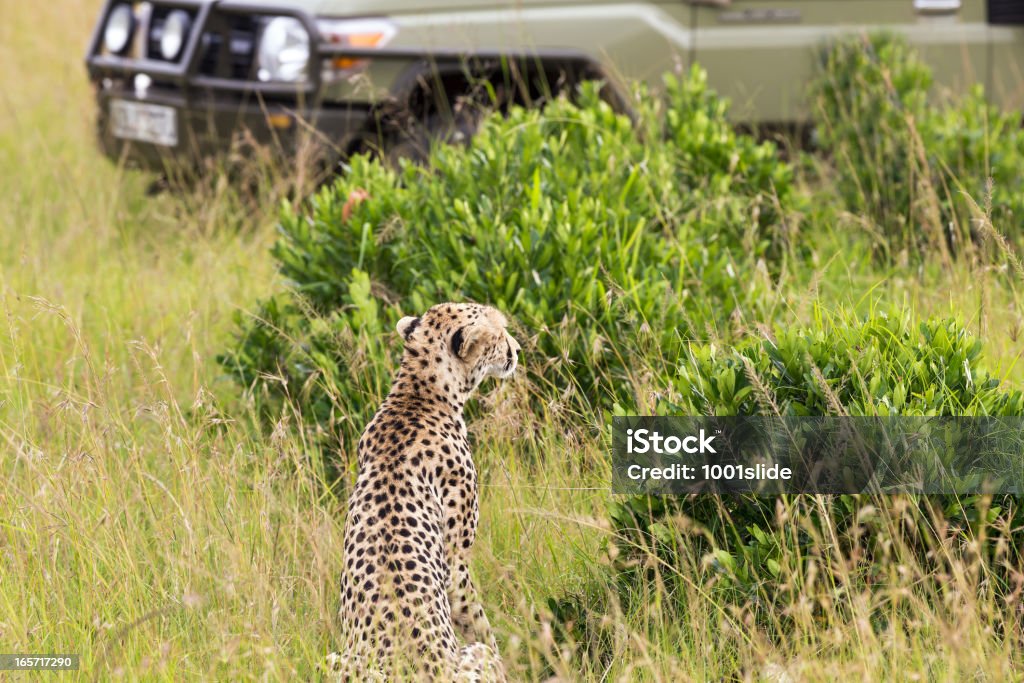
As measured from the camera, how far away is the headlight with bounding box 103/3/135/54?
6785 mm

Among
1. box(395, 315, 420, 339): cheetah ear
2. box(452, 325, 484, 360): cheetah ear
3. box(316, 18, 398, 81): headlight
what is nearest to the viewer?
box(452, 325, 484, 360): cheetah ear

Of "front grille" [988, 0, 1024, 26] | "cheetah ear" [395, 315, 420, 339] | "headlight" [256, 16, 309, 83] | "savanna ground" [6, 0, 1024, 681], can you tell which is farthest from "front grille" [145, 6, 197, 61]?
"front grille" [988, 0, 1024, 26]

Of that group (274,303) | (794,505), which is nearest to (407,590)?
(794,505)

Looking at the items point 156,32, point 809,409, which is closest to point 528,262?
point 809,409

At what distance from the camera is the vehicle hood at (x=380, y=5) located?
19.7 ft

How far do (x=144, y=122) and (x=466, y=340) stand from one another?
149 inches

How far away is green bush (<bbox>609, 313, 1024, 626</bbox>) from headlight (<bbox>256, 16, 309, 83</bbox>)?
129 inches

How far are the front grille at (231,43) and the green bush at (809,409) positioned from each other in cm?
355

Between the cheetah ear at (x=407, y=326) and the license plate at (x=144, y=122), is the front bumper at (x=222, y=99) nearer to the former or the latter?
the license plate at (x=144, y=122)

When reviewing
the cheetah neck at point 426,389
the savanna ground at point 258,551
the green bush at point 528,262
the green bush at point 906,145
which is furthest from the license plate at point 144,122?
the cheetah neck at point 426,389

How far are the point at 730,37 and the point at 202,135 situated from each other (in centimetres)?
257

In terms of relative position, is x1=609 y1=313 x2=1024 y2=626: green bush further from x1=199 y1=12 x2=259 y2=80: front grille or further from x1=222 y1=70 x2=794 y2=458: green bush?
x1=199 y1=12 x2=259 y2=80: front grille

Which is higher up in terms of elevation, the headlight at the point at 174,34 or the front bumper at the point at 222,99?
the headlight at the point at 174,34

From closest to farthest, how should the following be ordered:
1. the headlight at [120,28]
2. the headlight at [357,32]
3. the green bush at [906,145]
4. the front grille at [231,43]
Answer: the green bush at [906,145], the headlight at [357,32], the front grille at [231,43], the headlight at [120,28]
